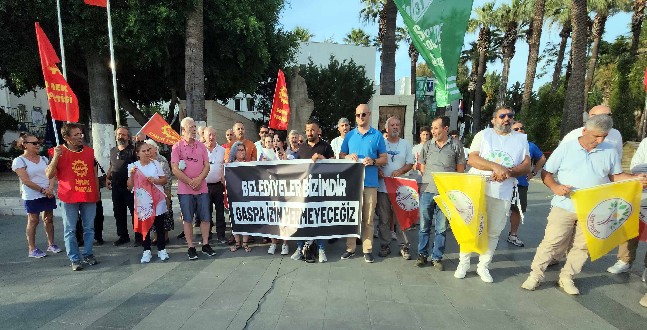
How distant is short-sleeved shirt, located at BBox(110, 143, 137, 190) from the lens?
5.28m

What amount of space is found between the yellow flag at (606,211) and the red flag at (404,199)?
1.82m

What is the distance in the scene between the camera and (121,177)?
5.33 metres

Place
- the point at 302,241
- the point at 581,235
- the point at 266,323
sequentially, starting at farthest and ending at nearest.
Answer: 1. the point at 302,241
2. the point at 581,235
3. the point at 266,323

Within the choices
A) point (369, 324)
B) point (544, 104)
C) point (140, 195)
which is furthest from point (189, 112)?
point (544, 104)

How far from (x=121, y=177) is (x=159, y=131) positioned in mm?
1366

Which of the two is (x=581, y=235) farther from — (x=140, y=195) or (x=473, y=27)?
(x=473, y=27)

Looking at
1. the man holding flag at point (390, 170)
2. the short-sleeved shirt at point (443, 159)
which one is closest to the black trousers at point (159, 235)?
the man holding flag at point (390, 170)

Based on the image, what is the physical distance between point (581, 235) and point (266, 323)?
3497mm

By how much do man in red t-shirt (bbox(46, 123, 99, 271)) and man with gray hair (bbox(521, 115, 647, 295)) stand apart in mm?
5439

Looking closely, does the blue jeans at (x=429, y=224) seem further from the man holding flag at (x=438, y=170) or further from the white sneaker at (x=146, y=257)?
the white sneaker at (x=146, y=257)

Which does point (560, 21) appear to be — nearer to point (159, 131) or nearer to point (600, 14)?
point (600, 14)

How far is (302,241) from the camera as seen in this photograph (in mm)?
4875

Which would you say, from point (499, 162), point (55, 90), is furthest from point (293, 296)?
point (55, 90)

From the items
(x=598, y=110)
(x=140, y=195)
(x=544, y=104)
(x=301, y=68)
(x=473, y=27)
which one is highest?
(x=473, y=27)
